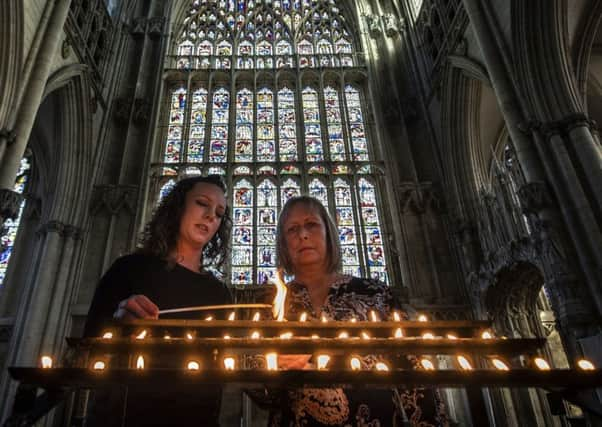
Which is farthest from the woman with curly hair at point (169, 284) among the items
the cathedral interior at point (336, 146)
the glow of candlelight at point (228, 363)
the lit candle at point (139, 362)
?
the cathedral interior at point (336, 146)

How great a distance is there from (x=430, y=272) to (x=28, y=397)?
34.4 feet

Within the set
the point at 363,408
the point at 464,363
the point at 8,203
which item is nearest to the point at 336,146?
the point at 8,203

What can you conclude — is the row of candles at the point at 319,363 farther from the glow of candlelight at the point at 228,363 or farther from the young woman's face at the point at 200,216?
the young woman's face at the point at 200,216

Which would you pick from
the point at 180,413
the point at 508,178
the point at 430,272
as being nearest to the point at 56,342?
the point at 430,272

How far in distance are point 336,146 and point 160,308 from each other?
39.5 ft

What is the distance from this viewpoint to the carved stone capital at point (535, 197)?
695cm

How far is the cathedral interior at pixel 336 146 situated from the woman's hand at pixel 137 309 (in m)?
5.17

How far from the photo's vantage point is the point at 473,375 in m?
0.99

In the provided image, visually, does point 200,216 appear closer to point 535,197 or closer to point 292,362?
point 292,362

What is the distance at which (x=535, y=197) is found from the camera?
6.98m

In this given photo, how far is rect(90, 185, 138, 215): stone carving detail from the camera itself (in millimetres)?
11188

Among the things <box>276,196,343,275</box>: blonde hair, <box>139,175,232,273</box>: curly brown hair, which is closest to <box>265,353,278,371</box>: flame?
<box>139,175,232,273</box>: curly brown hair

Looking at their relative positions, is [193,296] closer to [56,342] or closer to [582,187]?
[582,187]

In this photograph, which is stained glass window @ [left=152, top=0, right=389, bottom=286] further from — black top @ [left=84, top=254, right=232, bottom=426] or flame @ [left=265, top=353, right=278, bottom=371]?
flame @ [left=265, top=353, right=278, bottom=371]
